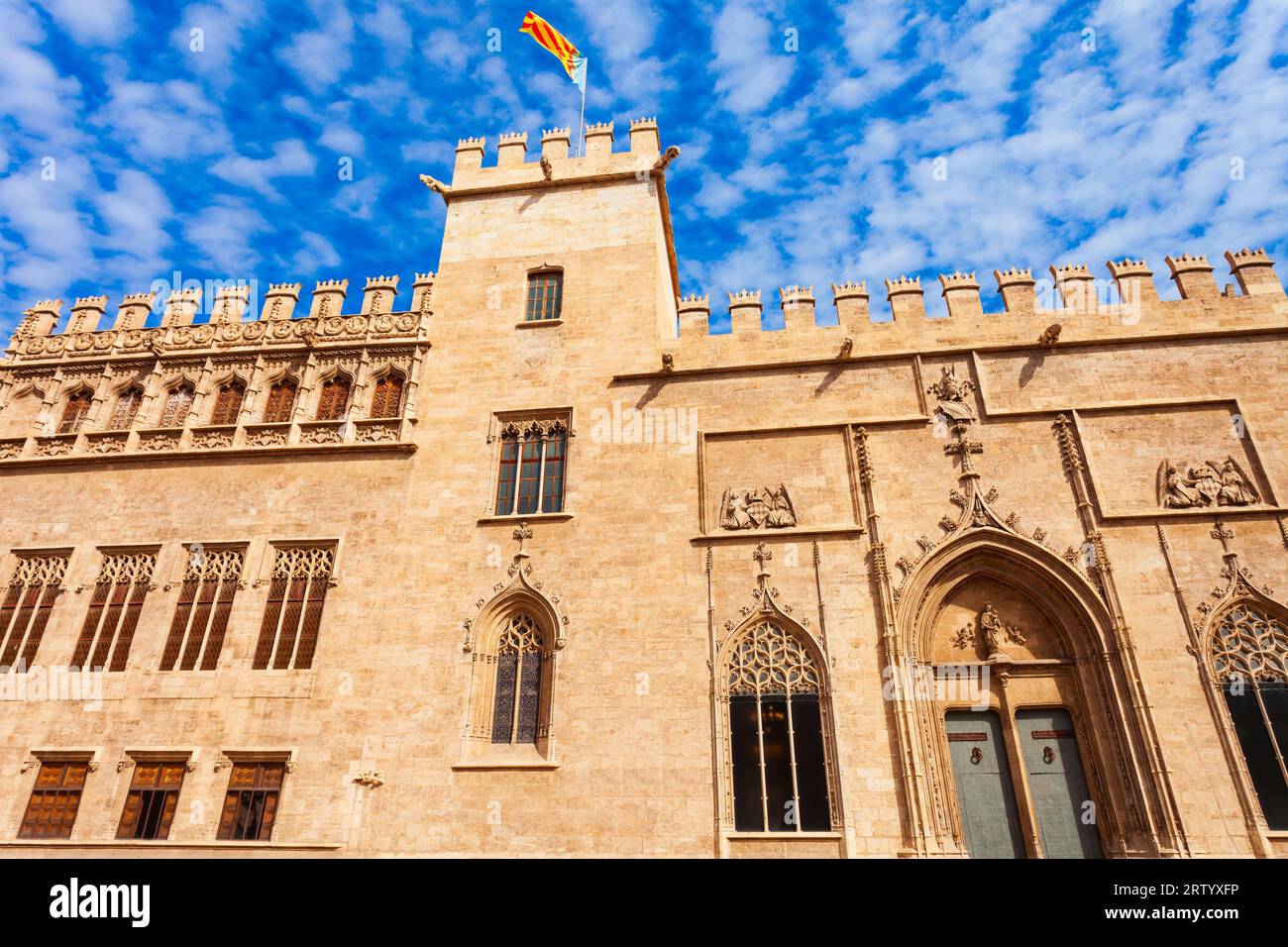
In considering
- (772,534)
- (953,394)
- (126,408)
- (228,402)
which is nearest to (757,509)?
(772,534)

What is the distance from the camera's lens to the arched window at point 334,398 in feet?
54.5

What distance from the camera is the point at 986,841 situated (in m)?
11.7

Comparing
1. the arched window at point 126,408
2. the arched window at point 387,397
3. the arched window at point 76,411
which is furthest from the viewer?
the arched window at point 76,411

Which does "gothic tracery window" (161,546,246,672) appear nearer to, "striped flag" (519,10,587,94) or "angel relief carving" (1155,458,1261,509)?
"striped flag" (519,10,587,94)

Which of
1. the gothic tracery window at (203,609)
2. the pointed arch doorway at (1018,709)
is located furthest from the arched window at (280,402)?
the pointed arch doorway at (1018,709)

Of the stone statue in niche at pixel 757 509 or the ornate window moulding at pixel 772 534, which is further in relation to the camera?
the stone statue in niche at pixel 757 509

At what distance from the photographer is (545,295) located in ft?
58.0

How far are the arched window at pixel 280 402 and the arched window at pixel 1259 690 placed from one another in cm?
1929

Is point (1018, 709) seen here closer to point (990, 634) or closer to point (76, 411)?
point (990, 634)

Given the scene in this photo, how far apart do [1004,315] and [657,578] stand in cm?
953

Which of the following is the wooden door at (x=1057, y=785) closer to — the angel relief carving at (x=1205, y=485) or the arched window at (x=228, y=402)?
the angel relief carving at (x=1205, y=485)

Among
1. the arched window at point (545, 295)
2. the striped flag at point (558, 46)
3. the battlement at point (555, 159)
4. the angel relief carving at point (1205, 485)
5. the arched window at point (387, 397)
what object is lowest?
the angel relief carving at point (1205, 485)

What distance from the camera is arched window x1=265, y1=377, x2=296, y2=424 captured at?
16734 mm
